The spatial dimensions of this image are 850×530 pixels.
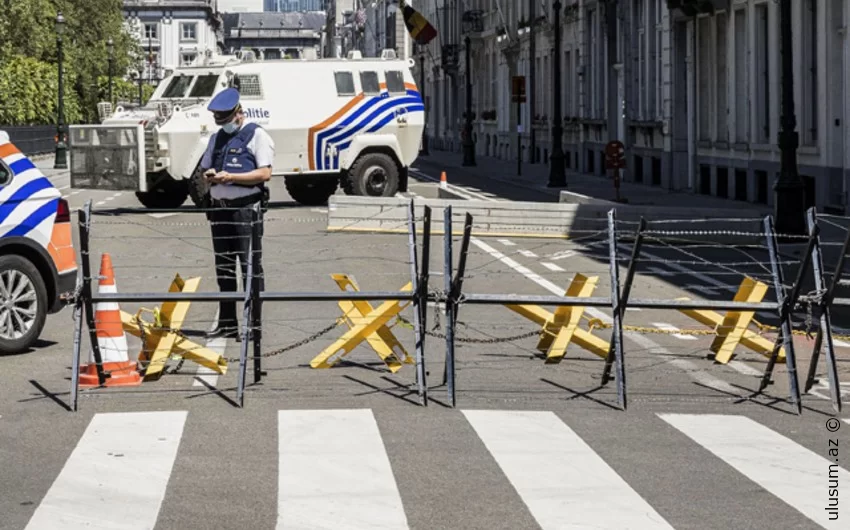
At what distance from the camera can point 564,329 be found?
13047 millimetres

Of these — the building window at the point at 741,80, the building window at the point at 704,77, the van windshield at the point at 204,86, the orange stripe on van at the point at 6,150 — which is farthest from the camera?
the building window at the point at 704,77

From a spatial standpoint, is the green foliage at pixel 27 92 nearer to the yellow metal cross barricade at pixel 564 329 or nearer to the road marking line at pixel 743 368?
the yellow metal cross barricade at pixel 564 329

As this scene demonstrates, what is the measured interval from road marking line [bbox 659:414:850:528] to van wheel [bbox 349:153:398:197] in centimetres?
2500

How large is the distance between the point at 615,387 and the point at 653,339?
2687 millimetres

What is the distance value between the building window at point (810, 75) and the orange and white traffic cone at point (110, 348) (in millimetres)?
22212

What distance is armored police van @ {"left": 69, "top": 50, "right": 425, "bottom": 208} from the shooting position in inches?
1268

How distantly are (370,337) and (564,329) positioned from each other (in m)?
1.44

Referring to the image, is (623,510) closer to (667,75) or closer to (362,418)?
(362,418)

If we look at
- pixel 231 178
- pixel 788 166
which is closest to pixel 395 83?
pixel 788 166

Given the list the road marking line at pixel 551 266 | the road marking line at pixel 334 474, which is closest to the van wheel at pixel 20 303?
the road marking line at pixel 334 474

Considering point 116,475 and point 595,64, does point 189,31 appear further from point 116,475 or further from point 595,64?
point 116,475

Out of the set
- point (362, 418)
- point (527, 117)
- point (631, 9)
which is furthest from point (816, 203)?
point (527, 117)

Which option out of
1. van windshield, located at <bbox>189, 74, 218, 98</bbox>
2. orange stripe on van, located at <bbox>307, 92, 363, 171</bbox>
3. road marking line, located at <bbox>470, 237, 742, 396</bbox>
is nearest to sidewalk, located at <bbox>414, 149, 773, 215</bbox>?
orange stripe on van, located at <bbox>307, 92, 363, 171</bbox>

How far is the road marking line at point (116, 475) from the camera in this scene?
7770 millimetres
